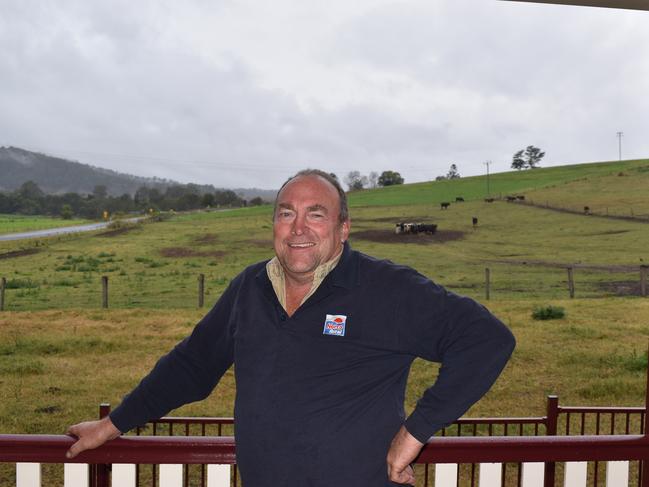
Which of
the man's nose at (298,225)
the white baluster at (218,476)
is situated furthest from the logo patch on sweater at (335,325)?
the white baluster at (218,476)

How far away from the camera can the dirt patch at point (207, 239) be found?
1850 cm

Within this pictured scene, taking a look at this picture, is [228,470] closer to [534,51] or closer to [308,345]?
[308,345]

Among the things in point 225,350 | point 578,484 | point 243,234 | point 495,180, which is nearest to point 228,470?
point 225,350

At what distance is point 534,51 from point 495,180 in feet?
46.4

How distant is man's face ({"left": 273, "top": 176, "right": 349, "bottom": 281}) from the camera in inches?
39.1

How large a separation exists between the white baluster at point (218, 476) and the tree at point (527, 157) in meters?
40.2

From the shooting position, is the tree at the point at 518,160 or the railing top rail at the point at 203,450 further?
the tree at the point at 518,160

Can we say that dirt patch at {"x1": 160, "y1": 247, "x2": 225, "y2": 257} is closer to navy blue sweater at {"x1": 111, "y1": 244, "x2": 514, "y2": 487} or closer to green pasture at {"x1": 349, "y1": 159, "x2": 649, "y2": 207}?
green pasture at {"x1": 349, "y1": 159, "x2": 649, "y2": 207}

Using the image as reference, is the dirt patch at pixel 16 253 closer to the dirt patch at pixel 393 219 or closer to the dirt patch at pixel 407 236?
the dirt patch at pixel 407 236

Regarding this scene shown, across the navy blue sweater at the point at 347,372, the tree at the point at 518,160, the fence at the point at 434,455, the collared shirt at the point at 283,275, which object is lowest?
the fence at the point at 434,455

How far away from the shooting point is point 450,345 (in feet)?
2.88

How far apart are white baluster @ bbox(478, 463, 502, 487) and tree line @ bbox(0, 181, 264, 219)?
1638 centimetres

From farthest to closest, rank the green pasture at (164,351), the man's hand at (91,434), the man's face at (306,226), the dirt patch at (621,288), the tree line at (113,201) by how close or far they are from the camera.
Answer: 1. the tree line at (113,201)
2. the dirt patch at (621,288)
3. the green pasture at (164,351)
4. the man's hand at (91,434)
5. the man's face at (306,226)

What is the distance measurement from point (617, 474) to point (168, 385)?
0.92 m
